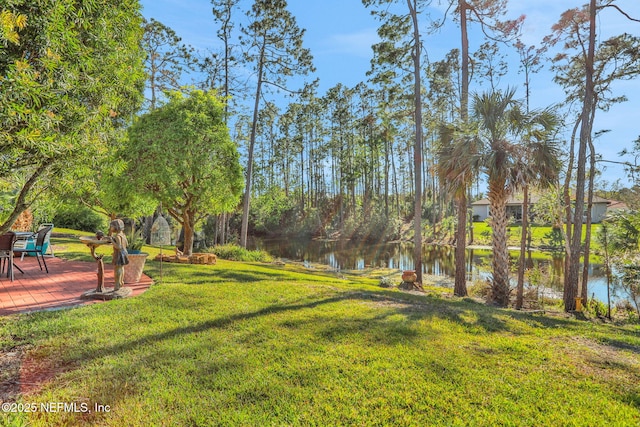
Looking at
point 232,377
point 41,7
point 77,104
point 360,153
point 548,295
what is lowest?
point 548,295

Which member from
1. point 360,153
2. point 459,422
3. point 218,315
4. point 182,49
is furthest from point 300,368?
point 360,153

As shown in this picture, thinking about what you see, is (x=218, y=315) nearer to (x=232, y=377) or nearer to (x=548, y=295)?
(x=232, y=377)

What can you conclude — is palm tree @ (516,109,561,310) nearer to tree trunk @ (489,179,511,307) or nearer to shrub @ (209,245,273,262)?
tree trunk @ (489,179,511,307)

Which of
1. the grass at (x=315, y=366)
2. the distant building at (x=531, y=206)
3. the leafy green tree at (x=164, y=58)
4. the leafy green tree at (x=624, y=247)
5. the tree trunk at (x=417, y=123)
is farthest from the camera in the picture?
the distant building at (x=531, y=206)

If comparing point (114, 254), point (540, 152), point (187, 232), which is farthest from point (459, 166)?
point (187, 232)

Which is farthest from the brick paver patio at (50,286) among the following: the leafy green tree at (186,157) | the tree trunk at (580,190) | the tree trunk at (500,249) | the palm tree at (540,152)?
the tree trunk at (580,190)

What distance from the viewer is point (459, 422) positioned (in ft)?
8.36

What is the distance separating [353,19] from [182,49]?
10.1 m

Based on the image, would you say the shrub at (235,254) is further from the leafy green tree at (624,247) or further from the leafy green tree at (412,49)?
the leafy green tree at (624,247)

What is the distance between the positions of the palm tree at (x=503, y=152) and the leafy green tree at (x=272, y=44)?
9829mm

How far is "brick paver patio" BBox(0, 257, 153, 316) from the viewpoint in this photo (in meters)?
5.04

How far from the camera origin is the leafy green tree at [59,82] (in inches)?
106

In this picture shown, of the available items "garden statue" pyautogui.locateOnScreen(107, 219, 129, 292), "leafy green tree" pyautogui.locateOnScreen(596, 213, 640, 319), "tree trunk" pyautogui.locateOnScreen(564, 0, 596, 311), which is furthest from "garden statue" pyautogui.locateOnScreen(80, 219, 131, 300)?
"leafy green tree" pyautogui.locateOnScreen(596, 213, 640, 319)

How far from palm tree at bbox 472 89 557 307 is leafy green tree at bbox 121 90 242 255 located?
331 inches
